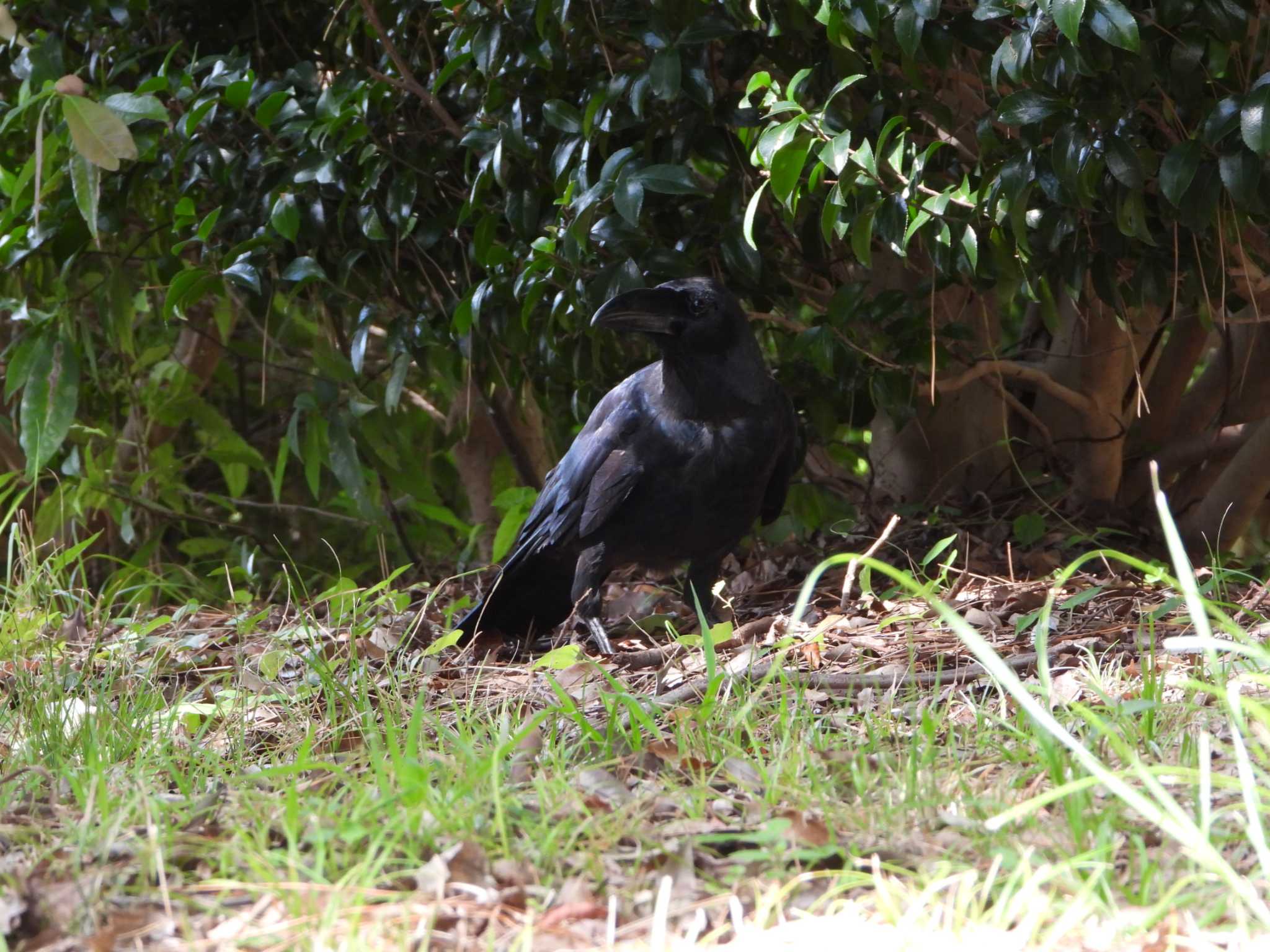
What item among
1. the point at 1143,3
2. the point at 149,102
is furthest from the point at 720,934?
the point at 149,102

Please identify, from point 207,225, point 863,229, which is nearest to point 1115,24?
point 863,229

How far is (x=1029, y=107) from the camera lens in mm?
2609

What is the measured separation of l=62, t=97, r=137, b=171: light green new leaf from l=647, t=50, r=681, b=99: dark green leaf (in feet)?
3.72

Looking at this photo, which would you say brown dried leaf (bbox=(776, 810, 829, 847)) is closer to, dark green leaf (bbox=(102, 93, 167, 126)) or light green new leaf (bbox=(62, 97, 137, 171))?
light green new leaf (bbox=(62, 97, 137, 171))

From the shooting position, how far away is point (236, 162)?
3.74 m

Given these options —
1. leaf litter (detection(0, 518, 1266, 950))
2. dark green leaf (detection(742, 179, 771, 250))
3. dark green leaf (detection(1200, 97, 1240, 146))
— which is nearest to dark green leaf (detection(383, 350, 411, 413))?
leaf litter (detection(0, 518, 1266, 950))

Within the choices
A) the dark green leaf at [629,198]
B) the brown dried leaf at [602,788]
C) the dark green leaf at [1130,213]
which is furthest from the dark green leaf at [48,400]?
the dark green leaf at [1130,213]

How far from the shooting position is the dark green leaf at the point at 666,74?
292cm

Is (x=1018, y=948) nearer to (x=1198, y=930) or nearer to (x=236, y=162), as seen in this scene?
(x=1198, y=930)

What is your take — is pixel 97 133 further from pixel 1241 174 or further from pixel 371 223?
pixel 1241 174

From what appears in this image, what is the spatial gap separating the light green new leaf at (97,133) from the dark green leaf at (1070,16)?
1827mm

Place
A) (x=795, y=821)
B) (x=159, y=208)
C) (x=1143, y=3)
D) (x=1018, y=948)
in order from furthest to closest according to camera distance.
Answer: (x=159, y=208)
(x=1143, y=3)
(x=795, y=821)
(x=1018, y=948)

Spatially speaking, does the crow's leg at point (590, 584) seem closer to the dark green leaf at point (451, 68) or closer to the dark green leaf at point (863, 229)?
the dark green leaf at point (863, 229)

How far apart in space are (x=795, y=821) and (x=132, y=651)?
2.10m
